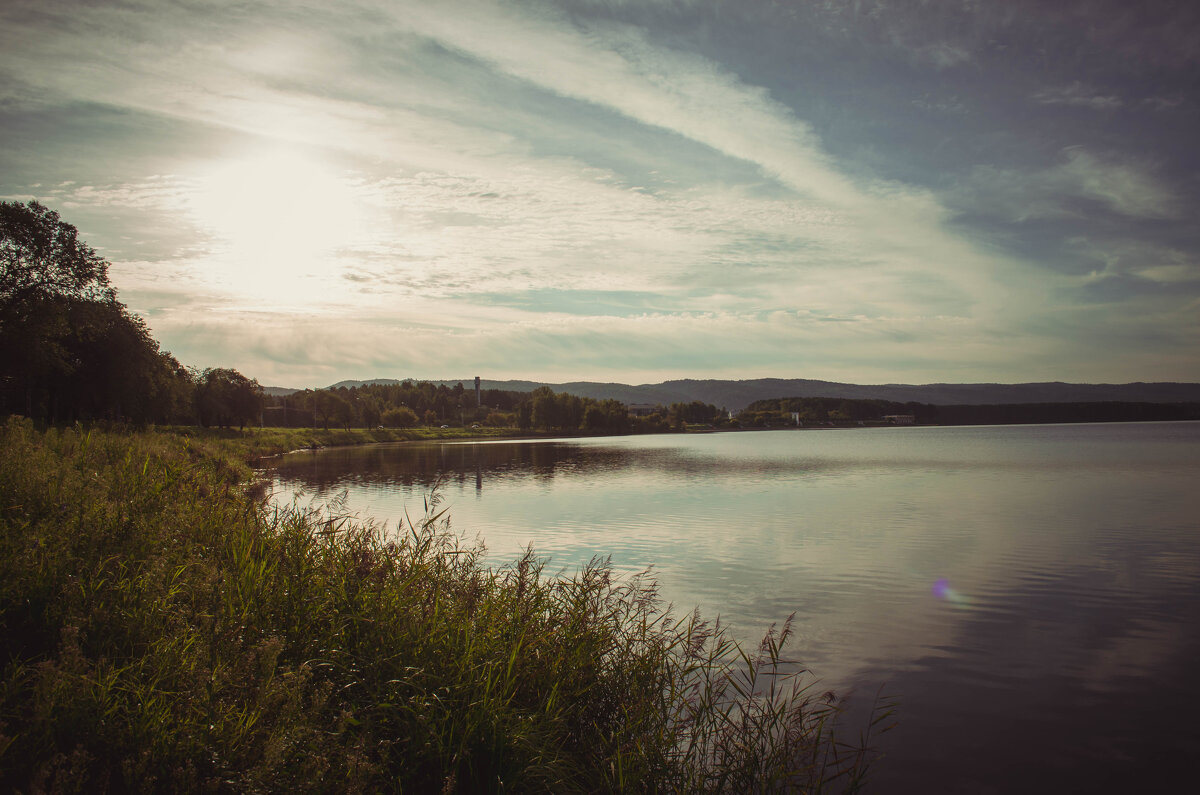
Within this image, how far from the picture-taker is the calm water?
9.09m

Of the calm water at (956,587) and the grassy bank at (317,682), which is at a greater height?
the grassy bank at (317,682)

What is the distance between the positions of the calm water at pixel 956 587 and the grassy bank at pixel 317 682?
2181mm

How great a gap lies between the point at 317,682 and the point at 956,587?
50.1 feet

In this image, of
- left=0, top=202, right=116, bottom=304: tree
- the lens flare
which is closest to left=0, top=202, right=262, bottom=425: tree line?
left=0, top=202, right=116, bottom=304: tree

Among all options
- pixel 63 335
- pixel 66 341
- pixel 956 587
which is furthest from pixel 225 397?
pixel 956 587

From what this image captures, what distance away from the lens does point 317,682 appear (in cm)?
704

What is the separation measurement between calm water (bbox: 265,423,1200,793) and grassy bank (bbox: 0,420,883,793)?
2181 mm

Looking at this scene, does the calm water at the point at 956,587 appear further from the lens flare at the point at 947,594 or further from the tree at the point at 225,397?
the tree at the point at 225,397

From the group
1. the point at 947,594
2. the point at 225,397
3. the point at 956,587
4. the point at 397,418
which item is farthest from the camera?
the point at 397,418

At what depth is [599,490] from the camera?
37.4 meters

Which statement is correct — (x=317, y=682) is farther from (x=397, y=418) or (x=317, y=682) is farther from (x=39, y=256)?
(x=397, y=418)

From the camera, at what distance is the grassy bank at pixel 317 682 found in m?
5.04

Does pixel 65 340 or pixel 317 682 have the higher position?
pixel 65 340

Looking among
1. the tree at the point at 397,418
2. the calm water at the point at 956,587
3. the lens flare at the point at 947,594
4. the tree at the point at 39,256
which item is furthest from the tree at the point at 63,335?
the tree at the point at 397,418
